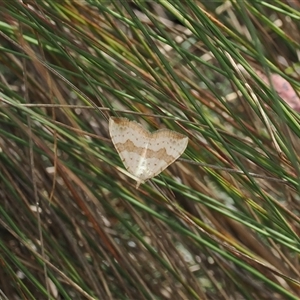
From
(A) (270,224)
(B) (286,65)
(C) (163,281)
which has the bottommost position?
(C) (163,281)

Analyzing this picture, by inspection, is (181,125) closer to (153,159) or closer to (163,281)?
(153,159)

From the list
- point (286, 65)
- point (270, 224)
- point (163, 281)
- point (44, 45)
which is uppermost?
point (44, 45)

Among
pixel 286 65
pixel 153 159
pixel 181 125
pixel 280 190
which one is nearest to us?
pixel 153 159

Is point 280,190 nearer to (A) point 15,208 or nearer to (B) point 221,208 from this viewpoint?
(B) point 221,208

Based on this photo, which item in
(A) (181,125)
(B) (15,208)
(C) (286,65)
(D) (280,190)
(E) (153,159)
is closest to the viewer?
(E) (153,159)

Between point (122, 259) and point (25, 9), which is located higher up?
point (25, 9)

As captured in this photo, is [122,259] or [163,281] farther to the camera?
[163,281]

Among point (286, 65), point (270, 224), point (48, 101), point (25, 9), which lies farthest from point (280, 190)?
point (25, 9)

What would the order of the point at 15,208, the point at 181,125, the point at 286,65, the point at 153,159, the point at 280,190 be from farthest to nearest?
the point at 286,65, the point at 280,190, the point at 15,208, the point at 181,125, the point at 153,159

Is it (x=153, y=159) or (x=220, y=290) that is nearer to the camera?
(x=153, y=159)

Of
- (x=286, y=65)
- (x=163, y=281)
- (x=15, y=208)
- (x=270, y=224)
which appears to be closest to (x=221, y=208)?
(x=270, y=224)
